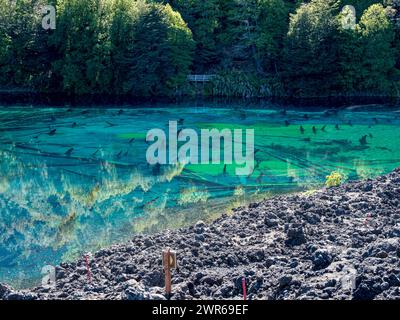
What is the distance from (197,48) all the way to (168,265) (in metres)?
34.6

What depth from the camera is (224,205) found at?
19484 millimetres

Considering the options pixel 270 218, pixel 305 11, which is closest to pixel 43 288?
pixel 270 218

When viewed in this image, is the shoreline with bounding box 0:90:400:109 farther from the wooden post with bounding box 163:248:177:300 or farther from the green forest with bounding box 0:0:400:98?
the wooden post with bounding box 163:248:177:300

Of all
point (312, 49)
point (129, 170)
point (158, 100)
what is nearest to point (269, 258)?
point (129, 170)

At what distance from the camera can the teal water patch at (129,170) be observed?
1742 centimetres

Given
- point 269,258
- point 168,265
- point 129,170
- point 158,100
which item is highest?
point 158,100

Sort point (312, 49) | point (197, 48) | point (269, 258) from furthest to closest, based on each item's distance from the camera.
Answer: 1. point (197, 48)
2. point (312, 49)
3. point (269, 258)

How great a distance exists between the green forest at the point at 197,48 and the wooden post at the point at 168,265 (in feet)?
100.0

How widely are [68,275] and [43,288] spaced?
79 cm

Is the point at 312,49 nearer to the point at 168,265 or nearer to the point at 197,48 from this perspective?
the point at 197,48

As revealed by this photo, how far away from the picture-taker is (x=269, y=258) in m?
12.5

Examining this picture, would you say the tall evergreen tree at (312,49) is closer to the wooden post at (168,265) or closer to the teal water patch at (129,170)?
the teal water patch at (129,170)

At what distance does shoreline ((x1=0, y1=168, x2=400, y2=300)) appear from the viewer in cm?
1047
